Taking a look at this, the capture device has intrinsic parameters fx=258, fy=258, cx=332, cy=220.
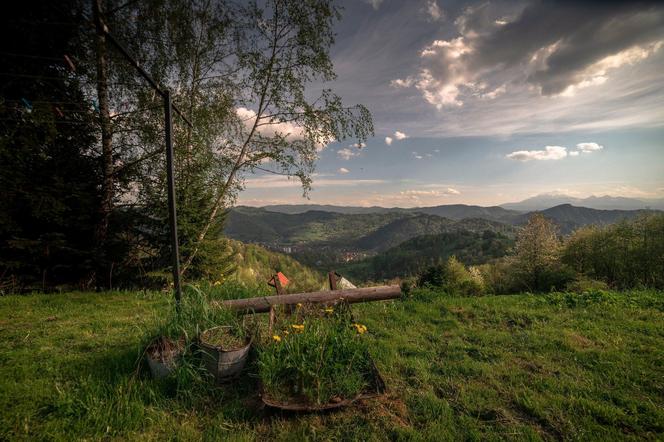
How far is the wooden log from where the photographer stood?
5793mm

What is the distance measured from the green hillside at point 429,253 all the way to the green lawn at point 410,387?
303 feet

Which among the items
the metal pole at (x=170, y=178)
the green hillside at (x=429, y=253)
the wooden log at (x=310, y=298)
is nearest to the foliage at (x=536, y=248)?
the wooden log at (x=310, y=298)

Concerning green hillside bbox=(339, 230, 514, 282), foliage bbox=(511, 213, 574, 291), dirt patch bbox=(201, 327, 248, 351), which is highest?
dirt patch bbox=(201, 327, 248, 351)

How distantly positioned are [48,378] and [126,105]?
9.92 m

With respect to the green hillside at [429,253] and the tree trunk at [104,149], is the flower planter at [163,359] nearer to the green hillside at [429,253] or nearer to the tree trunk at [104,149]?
the tree trunk at [104,149]

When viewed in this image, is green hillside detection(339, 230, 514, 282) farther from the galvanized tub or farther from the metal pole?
the metal pole

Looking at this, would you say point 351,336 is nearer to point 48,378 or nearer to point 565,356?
point 565,356

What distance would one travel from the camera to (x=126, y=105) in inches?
396

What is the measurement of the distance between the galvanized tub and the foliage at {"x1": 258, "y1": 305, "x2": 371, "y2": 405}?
369mm

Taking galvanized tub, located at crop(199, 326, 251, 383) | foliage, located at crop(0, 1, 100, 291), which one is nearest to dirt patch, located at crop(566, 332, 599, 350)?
galvanized tub, located at crop(199, 326, 251, 383)

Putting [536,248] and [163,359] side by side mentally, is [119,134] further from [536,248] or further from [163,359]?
[536,248]

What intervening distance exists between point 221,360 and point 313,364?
1421 mm

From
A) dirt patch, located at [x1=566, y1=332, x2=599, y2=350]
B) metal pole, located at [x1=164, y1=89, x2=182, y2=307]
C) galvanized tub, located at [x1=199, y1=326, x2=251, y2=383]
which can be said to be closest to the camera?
galvanized tub, located at [x1=199, y1=326, x2=251, y2=383]

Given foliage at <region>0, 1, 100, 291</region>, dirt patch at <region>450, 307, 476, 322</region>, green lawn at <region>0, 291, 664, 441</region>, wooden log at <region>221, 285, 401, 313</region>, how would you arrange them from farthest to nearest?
foliage at <region>0, 1, 100, 291</region>
dirt patch at <region>450, 307, 476, 322</region>
wooden log at <region>221, 285, 401, 313</region>
green lawn at <region>0, 291, 664, 441</region>
